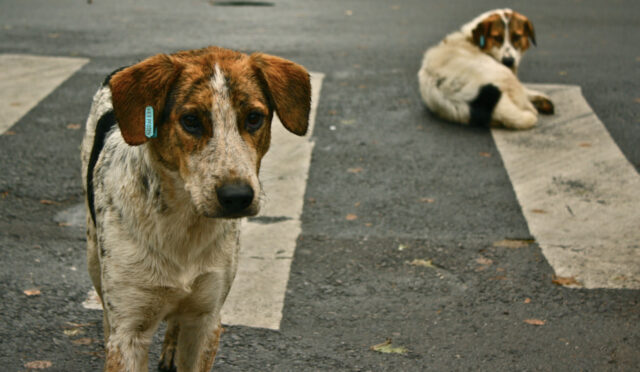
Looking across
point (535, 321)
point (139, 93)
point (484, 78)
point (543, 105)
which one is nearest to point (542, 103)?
point (543, 105)

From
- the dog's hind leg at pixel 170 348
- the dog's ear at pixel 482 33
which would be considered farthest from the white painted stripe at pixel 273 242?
the dog's ear at pixel 482 33

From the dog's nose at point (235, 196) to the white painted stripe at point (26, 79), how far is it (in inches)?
216

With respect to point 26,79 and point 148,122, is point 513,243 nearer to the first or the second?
point 148,122

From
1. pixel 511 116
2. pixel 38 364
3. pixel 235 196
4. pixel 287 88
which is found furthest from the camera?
pixel 511 116

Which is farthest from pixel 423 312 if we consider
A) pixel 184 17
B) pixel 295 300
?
pixel 184 17

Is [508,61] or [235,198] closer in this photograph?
[235,198]

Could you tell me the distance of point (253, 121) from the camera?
143 inches

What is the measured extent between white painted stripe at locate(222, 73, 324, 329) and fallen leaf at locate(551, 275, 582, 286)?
70.2 inches

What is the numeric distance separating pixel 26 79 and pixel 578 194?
6048 mm

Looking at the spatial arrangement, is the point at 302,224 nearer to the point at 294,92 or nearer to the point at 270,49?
the point at 294,92

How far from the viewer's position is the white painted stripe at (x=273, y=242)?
212 inches

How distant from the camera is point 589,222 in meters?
6.77

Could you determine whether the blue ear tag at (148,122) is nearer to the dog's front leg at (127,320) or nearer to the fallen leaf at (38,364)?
the dog's front leg at (127,320)

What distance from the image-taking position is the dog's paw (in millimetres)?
9328
